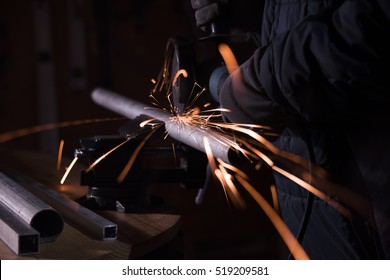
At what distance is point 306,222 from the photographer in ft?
3.52

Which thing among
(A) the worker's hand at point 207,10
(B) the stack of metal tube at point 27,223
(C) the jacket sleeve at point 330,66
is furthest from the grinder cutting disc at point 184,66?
(B) the stack of metal tube at point 27,223

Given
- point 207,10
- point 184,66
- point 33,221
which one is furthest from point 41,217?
point 207,10

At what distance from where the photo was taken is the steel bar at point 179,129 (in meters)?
1.10

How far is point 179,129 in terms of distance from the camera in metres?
1.24

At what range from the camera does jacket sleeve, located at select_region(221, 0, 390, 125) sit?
88cm

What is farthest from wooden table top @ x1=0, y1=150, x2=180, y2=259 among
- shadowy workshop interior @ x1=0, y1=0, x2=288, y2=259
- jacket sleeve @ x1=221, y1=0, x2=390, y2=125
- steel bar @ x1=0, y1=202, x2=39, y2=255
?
shadowy workshop interior @ x1=0, y1=0, x2=288, y2=259

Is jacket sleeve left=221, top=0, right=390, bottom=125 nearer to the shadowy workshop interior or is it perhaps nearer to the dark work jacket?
the dark work jacket

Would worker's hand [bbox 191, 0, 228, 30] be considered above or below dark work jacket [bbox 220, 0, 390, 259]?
above

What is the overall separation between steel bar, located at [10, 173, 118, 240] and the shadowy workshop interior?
1426 millimetres

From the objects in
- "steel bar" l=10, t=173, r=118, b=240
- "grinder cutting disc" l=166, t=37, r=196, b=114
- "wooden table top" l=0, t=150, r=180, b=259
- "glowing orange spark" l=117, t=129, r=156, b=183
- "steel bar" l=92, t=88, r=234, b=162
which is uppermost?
"grinder cutting disc" l=166, t=37, r=196, b=114

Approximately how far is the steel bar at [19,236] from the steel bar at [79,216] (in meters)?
0.12

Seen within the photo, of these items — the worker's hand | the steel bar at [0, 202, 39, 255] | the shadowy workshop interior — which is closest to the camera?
the steel bar at [0, 202, 39, 255]

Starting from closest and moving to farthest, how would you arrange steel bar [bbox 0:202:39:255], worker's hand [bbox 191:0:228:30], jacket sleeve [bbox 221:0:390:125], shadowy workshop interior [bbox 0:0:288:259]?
Result: jacket sleeve [bbox 221:0:390:125] < steel bar [bbox 0:202:39:255] < worker's hand [bbox 191:0:228:30] < shadowy workshop interior [bbox 0:0:288:259]

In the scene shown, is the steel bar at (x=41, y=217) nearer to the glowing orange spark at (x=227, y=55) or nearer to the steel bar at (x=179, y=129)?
the steel bar at (x=179, y=129)
